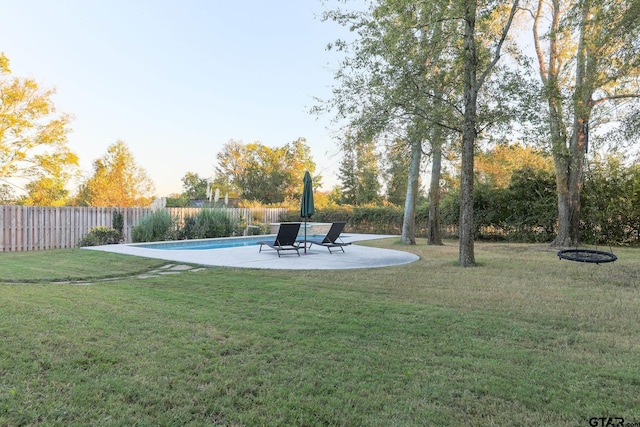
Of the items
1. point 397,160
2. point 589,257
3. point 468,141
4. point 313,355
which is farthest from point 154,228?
point 589,257

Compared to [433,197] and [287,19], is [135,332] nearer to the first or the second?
[433,197]

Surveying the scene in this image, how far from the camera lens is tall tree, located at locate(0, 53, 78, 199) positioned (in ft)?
72.1

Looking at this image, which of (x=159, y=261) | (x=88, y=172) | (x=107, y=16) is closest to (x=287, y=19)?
(x=107, y=16)

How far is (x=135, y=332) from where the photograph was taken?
3410 millimetres

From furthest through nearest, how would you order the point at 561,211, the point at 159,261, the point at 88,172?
the point at 88,172
the point at 561,211
the point at 159,261

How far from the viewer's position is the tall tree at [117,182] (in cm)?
2609

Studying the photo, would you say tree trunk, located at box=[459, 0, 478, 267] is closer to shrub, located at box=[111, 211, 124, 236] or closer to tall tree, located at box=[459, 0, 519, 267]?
tall tree, located at box=[459, 0, 519, 267]

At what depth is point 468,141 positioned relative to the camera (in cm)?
858

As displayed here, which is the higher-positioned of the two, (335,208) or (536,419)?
(335,208)

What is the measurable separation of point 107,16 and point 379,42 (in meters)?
11.8

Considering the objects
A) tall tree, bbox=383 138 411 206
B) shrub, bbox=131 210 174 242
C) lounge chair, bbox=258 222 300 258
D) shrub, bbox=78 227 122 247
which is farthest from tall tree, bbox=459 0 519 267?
shrub, bbox=78 227 122 247

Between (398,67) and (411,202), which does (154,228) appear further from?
(398,67)

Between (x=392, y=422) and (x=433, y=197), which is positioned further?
(x=433, y=197)

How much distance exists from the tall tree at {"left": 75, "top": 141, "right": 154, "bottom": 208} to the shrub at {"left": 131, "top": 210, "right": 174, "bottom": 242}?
14.8 meters
